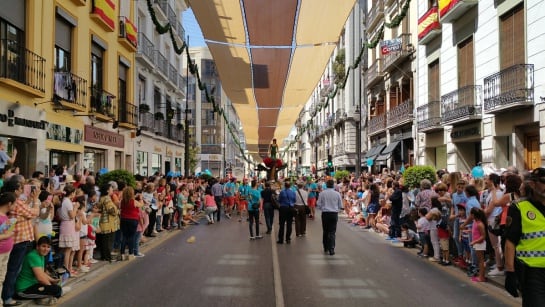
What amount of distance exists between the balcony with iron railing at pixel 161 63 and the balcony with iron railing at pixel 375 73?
14.2 metres

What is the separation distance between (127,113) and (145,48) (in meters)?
5.08

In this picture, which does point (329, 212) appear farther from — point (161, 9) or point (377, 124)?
point (377, 124)

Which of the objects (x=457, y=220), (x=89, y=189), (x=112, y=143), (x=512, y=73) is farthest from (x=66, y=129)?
(x=512, y=73)

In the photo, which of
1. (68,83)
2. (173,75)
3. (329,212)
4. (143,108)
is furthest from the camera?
(173,75)

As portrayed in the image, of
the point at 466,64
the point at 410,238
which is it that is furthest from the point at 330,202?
the point at 466,64

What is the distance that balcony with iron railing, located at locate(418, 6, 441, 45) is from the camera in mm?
22281

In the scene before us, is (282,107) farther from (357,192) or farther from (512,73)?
(512,73)

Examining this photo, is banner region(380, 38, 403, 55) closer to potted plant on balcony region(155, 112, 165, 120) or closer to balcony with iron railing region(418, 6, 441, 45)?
balcony with iron railing region(418, 6, 441, 45)

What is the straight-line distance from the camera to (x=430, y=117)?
23.5m

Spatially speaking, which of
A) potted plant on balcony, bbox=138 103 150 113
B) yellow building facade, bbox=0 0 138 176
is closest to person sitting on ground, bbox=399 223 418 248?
yellow building facade, bbox=0 0 138 176

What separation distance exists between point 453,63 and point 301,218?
10580mm

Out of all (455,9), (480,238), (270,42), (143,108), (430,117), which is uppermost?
(455,9)

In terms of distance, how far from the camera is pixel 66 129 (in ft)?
57.1

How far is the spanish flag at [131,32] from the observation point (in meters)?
23.3
